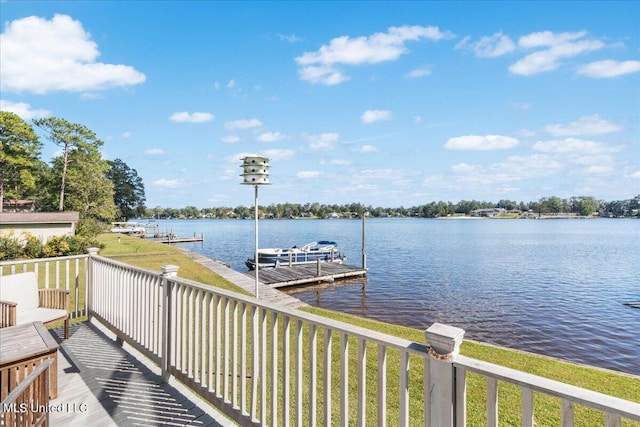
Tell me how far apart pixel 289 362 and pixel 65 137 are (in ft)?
121

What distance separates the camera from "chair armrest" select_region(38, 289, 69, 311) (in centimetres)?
423

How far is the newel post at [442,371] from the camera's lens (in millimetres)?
1426

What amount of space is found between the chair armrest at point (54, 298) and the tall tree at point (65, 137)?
32.0 metres

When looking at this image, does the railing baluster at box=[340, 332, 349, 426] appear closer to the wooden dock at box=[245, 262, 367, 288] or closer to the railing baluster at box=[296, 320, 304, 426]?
the railing baluster at box=[296, 320, 304, 426]

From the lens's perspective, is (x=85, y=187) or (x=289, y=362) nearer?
(x=289, y=362)

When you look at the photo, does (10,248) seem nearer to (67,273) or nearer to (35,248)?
(35,248)

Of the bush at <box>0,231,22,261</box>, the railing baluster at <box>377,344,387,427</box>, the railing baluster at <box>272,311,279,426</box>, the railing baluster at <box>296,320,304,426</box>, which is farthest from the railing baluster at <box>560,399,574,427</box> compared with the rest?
the bush at <box>0,231,22,261</box>

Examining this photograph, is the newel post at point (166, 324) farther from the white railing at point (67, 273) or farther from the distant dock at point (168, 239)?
the distant dock at point (168, 239)

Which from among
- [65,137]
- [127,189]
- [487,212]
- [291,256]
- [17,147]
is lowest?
[291,256]

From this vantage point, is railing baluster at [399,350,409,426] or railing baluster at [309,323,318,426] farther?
railing baluster at [309,323,318,426]

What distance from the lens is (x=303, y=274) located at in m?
18.8

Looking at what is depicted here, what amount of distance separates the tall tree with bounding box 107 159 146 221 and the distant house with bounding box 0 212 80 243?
39929 mm

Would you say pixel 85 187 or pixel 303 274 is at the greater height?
pixel 85 187

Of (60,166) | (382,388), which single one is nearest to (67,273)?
(382,388)
